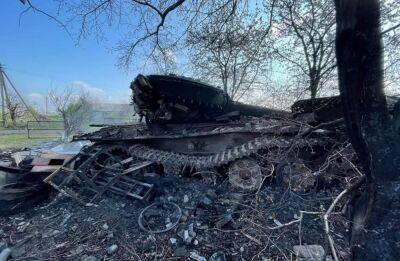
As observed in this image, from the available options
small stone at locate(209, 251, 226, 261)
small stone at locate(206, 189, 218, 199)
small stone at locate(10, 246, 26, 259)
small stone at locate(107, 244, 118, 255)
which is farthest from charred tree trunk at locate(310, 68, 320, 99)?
small stone at locate(10, 246, 26, 259)

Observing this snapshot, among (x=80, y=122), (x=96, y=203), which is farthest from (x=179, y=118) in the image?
(x=80, y=122)

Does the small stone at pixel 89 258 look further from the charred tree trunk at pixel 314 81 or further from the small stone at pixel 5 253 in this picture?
the charred tree trunk at pixel 314 81

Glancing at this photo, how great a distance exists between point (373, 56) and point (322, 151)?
4.19 m

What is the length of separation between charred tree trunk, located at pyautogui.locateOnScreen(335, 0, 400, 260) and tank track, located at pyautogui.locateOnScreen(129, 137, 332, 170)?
250cm

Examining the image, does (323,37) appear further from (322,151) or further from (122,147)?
(122,147)

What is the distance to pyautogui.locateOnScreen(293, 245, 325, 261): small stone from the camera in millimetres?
3482

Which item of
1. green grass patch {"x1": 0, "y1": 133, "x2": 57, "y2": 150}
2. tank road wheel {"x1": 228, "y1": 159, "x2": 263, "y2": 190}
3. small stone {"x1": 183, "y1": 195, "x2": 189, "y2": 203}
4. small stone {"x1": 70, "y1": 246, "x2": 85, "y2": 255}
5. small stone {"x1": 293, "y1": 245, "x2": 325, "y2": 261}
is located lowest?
small stone {"x1": 70, "y1": 246, "x2": 85, "y2": 255}

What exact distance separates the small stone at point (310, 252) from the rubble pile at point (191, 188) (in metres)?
0.01

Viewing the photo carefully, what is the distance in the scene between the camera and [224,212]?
4.65 meters

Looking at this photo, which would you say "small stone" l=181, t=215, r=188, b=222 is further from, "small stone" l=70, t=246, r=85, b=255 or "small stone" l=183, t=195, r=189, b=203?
"small stone" l=70, t=246, r=85, b=255

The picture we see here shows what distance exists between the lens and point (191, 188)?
221 inches

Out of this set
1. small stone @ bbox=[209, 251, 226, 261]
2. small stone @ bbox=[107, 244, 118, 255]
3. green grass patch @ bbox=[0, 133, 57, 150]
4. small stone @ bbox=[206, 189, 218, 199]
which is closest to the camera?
small stone @ bbox=[209, 251, 226, 261]

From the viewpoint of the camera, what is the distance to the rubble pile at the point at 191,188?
394cm

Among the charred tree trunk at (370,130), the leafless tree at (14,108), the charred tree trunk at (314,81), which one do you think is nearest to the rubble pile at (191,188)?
the charred tree trunk at (370,130)
